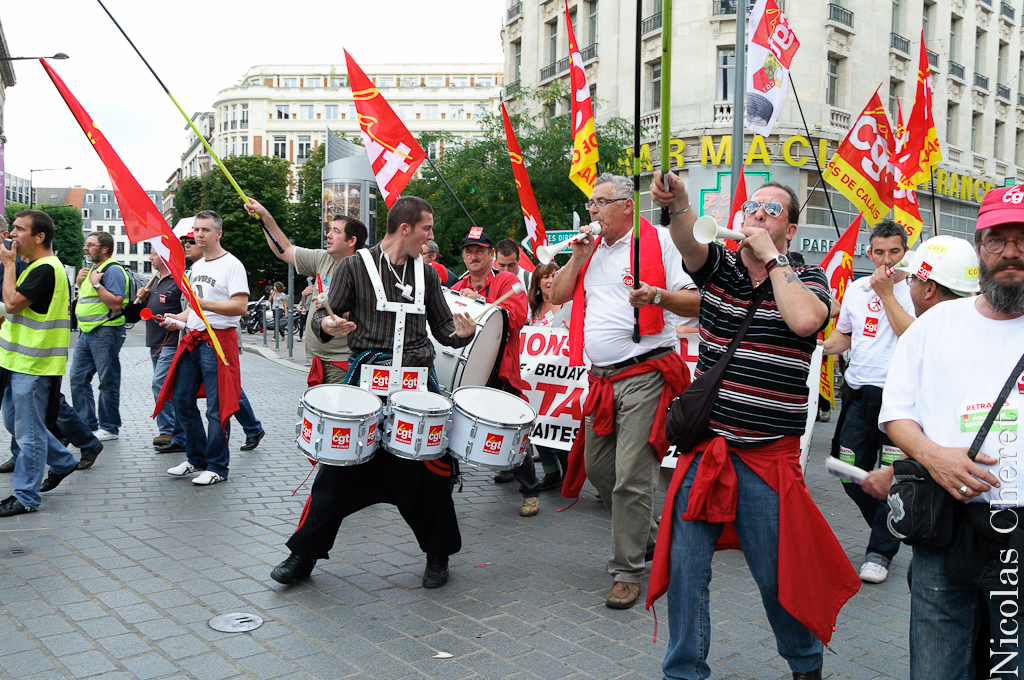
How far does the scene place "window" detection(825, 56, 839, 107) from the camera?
2673 centimetres

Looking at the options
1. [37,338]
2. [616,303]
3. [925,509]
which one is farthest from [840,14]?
[925,509]

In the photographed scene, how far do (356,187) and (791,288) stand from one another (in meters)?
19.1

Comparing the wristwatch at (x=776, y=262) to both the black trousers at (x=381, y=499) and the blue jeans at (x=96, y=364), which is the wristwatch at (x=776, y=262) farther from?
the blue jeans at (x=96, y=364)

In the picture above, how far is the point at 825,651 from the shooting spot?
149 inches

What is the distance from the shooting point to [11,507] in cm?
561

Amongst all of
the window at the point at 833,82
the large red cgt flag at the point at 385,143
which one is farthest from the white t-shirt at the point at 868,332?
the window at the point at 833,82

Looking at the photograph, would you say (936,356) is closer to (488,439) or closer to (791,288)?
(791,288)

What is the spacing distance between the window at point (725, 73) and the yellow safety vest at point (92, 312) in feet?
71.5

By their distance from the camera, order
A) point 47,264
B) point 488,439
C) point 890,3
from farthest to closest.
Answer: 1. point 890,3
2. point 47,264
3. point 488,439

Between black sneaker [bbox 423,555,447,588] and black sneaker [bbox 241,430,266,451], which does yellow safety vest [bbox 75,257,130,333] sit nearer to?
black sneaker [bbox 241,430,266,451]

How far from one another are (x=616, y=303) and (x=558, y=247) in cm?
62

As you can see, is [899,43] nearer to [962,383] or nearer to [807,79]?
[807,79]

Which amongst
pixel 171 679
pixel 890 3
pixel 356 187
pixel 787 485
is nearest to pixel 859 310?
pixel 787 485

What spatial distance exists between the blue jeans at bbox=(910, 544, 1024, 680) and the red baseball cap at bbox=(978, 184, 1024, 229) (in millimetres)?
882
